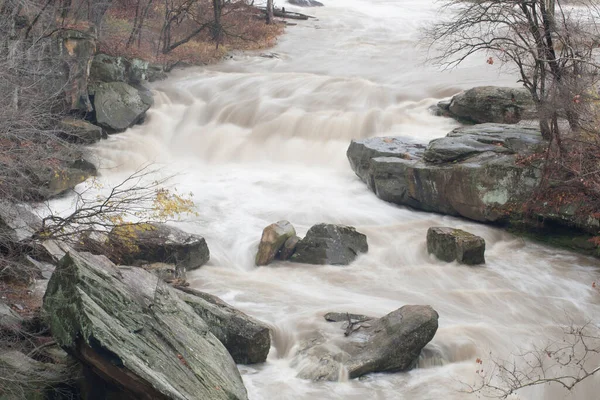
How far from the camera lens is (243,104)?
68.1 feet

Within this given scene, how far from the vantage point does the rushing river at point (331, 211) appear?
366 inches

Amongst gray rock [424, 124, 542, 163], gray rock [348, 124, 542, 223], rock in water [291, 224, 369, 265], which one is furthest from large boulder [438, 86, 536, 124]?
→ rock in water [291, 224, 369, 265]

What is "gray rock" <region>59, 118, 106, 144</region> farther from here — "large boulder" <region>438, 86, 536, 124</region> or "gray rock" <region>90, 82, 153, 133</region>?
"large boulder" <region>438, 86, 536, 124</region>

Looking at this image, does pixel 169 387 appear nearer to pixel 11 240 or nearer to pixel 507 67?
pixel 11 240

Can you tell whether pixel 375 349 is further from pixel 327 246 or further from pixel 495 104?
pixel 495 104

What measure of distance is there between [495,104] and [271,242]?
8.32 metres

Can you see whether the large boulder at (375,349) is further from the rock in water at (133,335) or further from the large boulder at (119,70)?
the large boulder at (119,70)

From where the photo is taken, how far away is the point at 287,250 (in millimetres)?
12281

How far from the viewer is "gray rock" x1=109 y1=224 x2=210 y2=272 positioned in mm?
10758

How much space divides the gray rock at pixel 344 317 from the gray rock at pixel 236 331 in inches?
52.6

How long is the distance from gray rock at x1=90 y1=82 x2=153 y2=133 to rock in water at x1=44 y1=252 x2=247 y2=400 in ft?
38.9

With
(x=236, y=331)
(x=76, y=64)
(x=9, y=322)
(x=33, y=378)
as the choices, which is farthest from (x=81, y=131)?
(x=33, y=378)

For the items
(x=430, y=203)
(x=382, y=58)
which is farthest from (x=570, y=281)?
(x=382, y=58)

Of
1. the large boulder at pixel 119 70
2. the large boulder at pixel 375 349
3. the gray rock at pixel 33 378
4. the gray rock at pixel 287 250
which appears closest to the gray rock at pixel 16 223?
the gray rock at pixel 33 378
